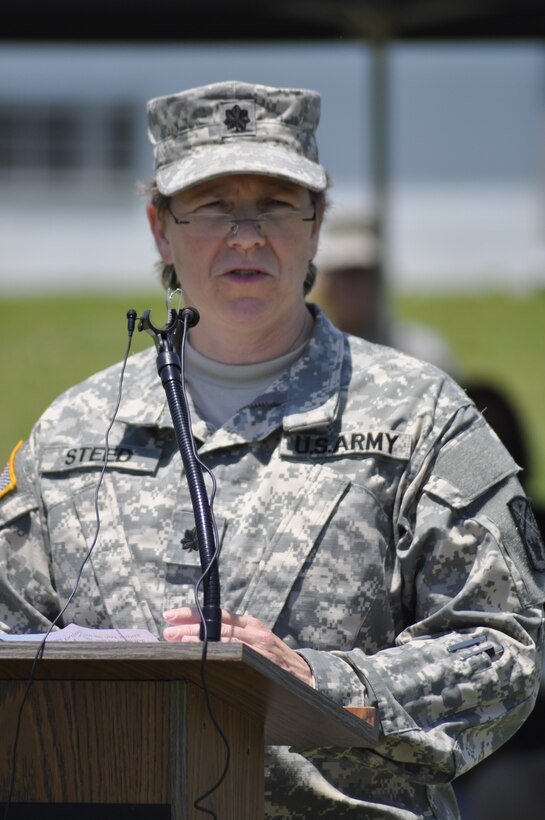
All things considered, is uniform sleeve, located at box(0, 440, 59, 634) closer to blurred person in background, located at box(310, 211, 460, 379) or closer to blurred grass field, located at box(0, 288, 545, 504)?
blurred person in background, located at box(310, 211, 460, 379)

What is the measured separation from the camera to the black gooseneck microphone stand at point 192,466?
5.95ft

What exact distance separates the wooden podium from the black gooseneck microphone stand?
9 cm

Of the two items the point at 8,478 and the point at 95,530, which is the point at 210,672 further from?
the point at 8,478

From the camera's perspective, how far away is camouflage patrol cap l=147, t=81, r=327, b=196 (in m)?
2.63

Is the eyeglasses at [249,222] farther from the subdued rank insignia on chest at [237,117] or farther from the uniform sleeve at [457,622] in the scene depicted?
the uniform sleeve at [457,622]

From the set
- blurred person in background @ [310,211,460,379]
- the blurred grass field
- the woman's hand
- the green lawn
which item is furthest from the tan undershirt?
the green lawn

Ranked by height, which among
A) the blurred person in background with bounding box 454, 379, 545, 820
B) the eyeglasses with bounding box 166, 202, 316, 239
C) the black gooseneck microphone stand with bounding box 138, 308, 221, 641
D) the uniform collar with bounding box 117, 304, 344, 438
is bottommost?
the blurred person in background with bounding box 454, 379, 545, 820

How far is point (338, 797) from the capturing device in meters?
2.32

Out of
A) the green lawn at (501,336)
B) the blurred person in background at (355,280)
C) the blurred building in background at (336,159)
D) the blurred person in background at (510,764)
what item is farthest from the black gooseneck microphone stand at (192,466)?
the blurred building in background at (336,159)

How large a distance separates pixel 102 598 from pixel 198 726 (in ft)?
2.34

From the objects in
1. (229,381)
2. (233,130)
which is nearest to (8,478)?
(229,381)

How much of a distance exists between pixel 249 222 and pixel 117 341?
8691 mm

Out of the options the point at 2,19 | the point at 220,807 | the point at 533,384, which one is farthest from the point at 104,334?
the point at 220,807

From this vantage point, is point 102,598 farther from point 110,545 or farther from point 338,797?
point 338,797
